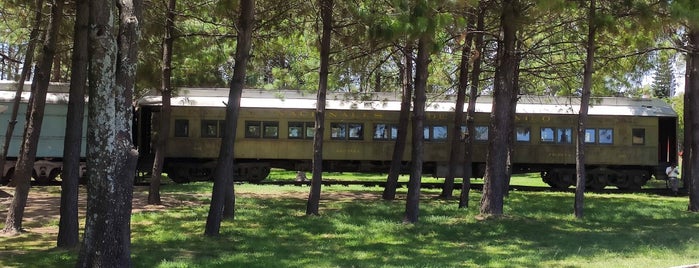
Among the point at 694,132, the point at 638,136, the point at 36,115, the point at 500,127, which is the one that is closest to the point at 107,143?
the point at 36,115

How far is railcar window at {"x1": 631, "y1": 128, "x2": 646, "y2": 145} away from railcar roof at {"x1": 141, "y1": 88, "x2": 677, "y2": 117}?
1.90 feet

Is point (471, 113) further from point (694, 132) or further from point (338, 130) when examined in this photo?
point (338, 130)

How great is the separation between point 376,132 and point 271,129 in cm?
368

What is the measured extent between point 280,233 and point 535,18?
21.4ft

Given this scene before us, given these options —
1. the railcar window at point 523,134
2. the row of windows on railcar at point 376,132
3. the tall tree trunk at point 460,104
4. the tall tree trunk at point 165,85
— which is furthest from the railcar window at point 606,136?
the tall tree trunk at point 165,85

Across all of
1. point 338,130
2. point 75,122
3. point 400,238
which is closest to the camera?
point 75,122

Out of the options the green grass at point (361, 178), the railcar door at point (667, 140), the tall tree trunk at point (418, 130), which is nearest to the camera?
the tall tree trunk at point (418, 130)

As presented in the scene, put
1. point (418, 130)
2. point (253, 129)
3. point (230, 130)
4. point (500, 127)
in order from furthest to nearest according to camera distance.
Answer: point (253, 129), point (500, 127), point (418, 130), point (230, 130)

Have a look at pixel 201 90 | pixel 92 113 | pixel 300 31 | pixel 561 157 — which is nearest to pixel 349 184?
pixel 201 90

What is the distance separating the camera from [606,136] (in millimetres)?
21656

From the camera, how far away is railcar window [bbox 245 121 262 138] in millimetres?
21109

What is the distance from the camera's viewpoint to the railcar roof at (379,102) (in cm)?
2095

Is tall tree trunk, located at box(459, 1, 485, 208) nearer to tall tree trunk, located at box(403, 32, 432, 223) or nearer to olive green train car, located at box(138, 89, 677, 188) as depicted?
tall tree trunk, located at box(403, 32, 432, 223)

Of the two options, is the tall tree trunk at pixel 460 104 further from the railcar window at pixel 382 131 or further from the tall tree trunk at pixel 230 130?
the tall tree trunk at pixel 230 130
